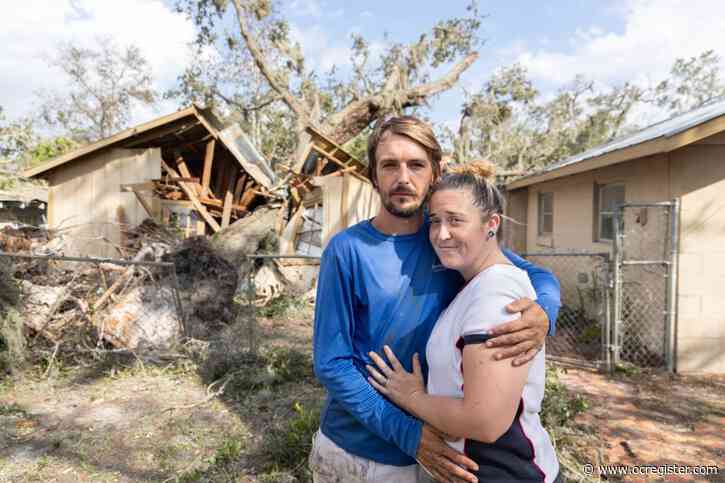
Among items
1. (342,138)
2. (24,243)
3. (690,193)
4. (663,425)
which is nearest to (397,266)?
(663,425)

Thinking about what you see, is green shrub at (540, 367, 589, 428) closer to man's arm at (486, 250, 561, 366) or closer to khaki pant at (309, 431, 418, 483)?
khaki pant at (309, 431, 418, 483)

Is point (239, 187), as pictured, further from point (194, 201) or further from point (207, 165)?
point (194, 201)

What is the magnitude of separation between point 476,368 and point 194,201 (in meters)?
11.0

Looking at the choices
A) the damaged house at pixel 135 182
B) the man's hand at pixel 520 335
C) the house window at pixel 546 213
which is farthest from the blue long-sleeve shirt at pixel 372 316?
the house window at pixel 546 213

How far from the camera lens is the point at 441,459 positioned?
59.0 inches

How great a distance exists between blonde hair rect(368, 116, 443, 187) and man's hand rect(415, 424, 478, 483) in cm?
96

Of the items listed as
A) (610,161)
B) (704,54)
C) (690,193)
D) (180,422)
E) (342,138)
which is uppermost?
(704,54)

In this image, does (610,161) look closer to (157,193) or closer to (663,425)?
(663,425)

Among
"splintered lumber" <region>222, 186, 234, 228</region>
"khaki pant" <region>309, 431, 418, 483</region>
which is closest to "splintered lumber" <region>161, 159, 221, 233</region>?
"splintered lumber" <region>222, 186, 234, 228</region>

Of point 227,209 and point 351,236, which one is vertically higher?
point 227,209

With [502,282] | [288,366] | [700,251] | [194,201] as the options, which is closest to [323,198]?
[194,201]

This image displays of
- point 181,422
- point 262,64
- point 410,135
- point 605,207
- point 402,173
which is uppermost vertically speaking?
point 262,64

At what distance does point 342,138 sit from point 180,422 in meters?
14.6

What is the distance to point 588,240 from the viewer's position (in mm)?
9109
